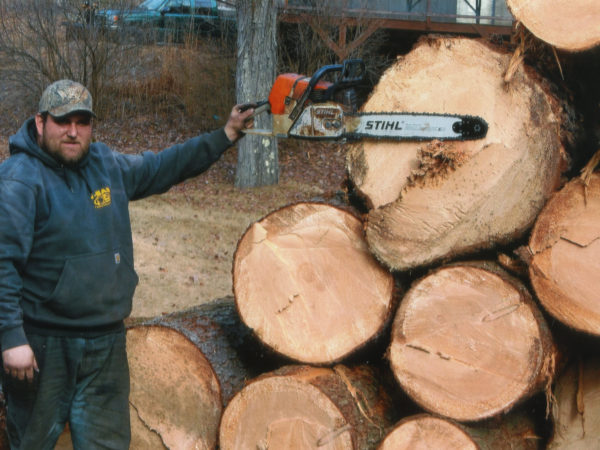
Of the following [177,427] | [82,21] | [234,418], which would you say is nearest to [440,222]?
[234,418]

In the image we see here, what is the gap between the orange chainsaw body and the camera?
11.3 feet

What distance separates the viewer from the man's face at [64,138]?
304cm

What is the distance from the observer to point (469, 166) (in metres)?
3.02

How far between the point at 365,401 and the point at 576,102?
1.65 meters

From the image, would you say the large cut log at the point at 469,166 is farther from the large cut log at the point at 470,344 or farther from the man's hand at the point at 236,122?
the man's hand at the point at 236,122

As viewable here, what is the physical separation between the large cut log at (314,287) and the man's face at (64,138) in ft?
2.88

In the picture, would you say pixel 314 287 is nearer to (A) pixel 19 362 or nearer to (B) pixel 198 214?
(A) pixel 19 362

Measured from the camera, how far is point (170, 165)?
3486mm

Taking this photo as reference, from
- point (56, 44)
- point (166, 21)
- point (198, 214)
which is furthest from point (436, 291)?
point (166, 21)

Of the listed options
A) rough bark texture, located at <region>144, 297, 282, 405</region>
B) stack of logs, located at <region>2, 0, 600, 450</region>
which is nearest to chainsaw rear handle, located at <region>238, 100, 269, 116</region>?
stack of logs, located at <region>2, 0, 600, 450</region>

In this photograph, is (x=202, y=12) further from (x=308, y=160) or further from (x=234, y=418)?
Answer: (x=234, y=418)

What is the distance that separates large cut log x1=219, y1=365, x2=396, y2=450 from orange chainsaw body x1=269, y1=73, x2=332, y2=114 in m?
1.28

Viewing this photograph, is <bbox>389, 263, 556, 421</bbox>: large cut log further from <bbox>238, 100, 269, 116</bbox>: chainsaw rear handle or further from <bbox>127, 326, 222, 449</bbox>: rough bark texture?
<bbox>238, 100, 269, 116</bbox>: chainsaw rear handle

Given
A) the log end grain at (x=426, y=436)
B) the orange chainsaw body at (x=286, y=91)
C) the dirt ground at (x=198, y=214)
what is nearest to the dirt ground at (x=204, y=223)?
the dirt ground at (x=198, y=214)
